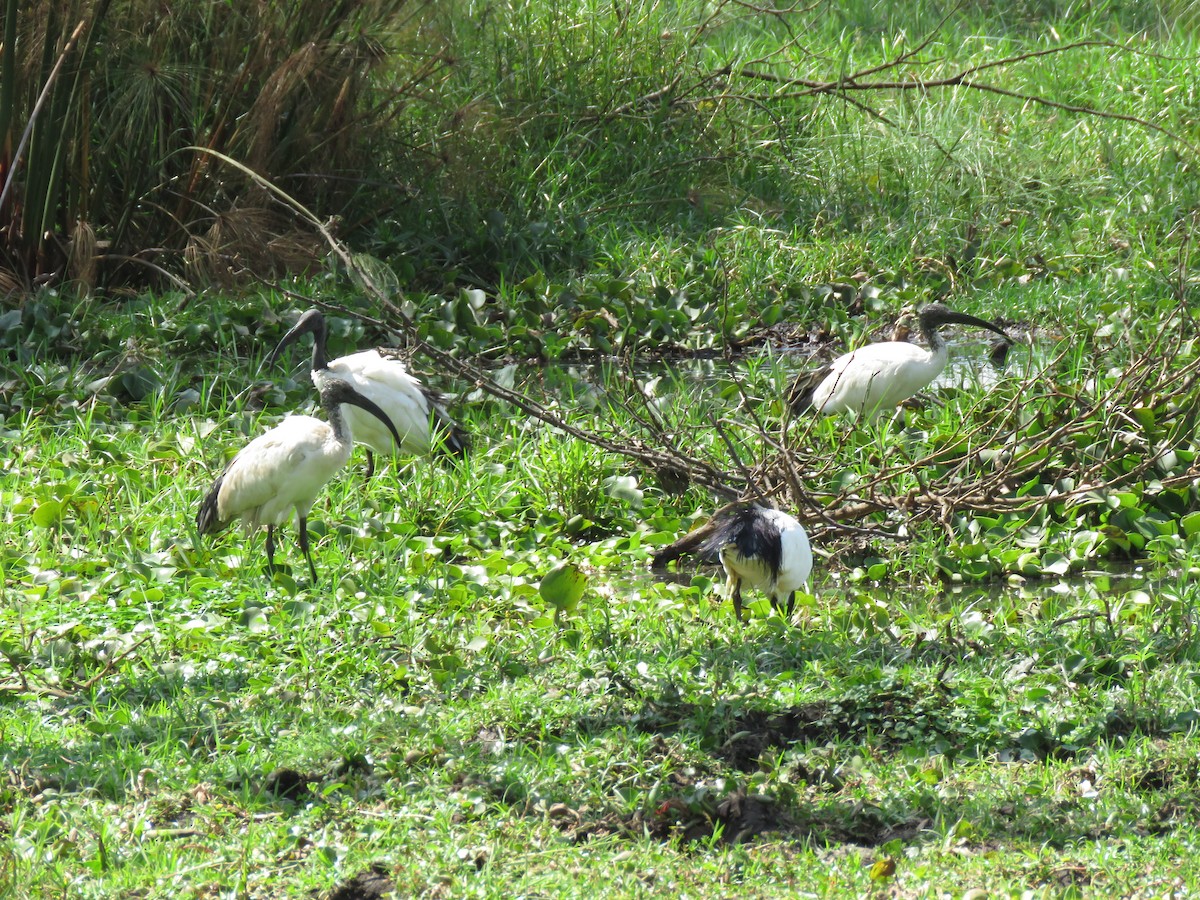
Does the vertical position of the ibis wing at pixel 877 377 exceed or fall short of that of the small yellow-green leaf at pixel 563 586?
it falls short

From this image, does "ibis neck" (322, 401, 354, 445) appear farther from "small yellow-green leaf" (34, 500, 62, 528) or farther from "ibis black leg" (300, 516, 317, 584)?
"small yellow-green leaf" (34, 500, 62, 528)

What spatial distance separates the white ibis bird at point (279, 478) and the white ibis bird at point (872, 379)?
7.61 feet

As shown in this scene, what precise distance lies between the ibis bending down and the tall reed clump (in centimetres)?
378

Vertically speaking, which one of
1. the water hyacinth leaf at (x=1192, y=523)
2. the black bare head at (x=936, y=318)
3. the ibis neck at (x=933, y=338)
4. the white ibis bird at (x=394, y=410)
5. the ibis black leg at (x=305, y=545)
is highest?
the water hyacinth leaf at (x=1192, y=523)

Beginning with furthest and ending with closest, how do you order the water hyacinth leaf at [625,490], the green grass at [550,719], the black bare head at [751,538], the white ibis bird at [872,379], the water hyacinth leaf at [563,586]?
1. the white ibis bird at [872,379]
2. the water hyacinth leaf at [625,490]
3. the black bare head at [751,538]
4. the water hyacinth leaf at [563,586]
5. the green grass at [550,719]

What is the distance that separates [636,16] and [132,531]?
6443 millimetres

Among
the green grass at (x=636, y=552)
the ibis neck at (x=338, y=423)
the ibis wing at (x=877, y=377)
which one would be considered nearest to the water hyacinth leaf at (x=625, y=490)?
the green grass at (x=636, y=552)

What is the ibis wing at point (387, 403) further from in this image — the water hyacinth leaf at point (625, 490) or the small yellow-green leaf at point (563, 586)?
the small yellow-green leaf at point (563, 586)

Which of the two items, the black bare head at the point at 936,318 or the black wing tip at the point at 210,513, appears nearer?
the black wing tip at the point at 210,513

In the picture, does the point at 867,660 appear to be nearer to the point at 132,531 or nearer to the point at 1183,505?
the point at 1183,505

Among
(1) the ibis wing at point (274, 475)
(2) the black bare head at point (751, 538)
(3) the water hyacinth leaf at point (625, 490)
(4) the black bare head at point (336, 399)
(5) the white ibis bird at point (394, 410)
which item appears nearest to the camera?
(2) the black bare head at point (751, 538)

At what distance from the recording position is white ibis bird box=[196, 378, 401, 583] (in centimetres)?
496

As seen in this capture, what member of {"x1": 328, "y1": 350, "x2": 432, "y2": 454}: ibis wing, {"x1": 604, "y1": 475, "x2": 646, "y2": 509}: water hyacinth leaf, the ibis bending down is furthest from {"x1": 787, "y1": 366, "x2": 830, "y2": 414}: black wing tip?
the ibis bending down

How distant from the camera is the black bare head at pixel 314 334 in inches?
247
